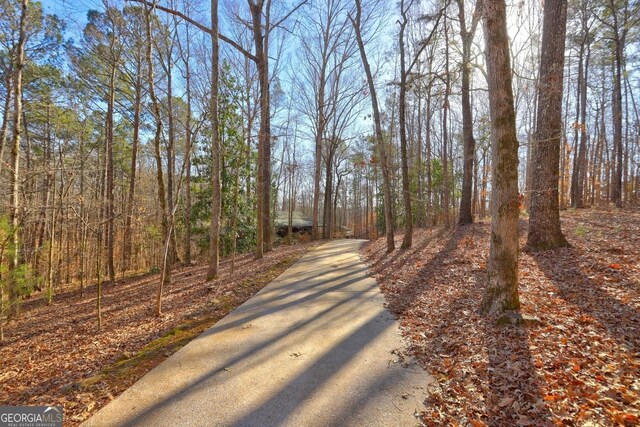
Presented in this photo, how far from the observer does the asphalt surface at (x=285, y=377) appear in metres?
2.31

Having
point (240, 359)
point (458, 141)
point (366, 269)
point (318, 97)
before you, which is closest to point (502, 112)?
point (240, 359)

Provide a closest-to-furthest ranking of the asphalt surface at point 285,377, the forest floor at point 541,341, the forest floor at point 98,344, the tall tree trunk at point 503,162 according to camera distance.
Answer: the forest floor at point 541,341
the asphalt surface at point 285,377
the forest floor at point 98,344
the tall tree trunk at point 503,162

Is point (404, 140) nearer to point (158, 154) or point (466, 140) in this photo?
point (466, 140)

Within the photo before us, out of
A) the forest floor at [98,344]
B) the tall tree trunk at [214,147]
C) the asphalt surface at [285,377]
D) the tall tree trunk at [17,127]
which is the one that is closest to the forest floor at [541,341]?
the asphalt surface at [285,377]

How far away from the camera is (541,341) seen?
3041 millimetres

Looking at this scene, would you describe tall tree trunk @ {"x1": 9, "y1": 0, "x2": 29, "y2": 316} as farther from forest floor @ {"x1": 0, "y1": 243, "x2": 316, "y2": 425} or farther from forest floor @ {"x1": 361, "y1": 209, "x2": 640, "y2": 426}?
forest floor @ {"x1": 361, "y1": 209, "x2": 640, "y2": 426}

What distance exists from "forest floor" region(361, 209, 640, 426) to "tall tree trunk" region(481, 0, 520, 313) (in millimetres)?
532

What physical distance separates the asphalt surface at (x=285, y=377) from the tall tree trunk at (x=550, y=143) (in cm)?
433

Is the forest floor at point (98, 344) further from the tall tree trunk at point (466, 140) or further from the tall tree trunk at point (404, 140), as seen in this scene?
the tall tree trunk at point (466, 140)

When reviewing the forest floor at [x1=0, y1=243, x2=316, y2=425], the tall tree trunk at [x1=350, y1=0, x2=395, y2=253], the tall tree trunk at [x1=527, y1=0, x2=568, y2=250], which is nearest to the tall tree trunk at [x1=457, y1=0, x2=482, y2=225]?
the tall tree trunk at [x1=350, y1=0, x2=395, y2=253]

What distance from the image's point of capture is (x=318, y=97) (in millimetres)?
17969

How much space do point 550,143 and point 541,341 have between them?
4.85 m

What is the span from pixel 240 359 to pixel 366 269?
5345mm

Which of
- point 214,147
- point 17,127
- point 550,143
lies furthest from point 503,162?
point 17,127
